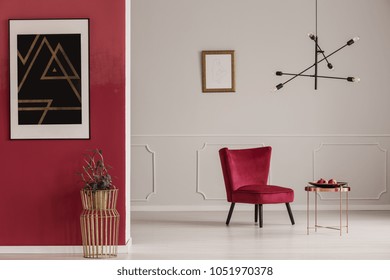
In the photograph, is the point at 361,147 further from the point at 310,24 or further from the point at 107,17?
the point at 107,17

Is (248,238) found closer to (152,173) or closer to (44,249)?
(44,249)

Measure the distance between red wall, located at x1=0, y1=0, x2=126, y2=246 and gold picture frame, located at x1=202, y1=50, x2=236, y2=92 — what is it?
3.27m

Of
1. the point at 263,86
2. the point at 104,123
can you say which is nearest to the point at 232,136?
the point at 263,86

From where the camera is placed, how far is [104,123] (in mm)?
5434

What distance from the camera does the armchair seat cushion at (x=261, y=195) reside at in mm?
6910

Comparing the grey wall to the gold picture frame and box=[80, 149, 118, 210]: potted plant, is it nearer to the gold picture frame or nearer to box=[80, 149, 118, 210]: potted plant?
the gold picture frame

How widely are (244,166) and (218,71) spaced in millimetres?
1692


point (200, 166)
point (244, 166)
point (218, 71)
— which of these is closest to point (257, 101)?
point (218, 71)

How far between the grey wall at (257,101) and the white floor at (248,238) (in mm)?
564

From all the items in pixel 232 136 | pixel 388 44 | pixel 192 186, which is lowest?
pixel 192 186

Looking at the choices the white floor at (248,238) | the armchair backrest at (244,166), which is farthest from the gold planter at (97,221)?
the armchair backrest at (244,166)

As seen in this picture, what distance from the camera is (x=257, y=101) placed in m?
8.66

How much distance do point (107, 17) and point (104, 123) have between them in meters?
0.83
